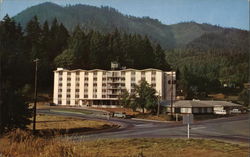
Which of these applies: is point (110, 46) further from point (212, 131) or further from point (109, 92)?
point (212, 131)

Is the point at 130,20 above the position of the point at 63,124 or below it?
above

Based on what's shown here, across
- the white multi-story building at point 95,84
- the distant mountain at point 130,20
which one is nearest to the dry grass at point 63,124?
the distant mountain at point 130,20

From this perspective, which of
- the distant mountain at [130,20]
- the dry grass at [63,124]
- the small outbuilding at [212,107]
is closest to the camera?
the distant mountain at [130,20]

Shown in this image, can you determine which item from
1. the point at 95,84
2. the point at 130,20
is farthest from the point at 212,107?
the point at 95,84

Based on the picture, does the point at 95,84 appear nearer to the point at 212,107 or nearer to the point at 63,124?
the point at 63,124

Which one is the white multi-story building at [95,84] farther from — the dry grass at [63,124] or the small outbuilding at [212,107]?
the small outbuilding at [212,107]

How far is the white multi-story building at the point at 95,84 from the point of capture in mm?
60312

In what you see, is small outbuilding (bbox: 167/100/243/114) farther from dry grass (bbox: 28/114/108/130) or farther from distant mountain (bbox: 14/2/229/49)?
dry grass (bbox: 28/114/108/130)

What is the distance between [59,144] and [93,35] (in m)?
70.7

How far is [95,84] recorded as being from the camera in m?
64.6

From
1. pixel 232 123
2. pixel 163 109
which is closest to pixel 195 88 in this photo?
pixel 163 109

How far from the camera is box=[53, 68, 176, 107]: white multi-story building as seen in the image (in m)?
60.3

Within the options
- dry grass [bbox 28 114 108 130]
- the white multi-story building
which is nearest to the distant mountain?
dry grass [bbox 28 114 108 130]

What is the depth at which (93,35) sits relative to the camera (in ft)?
247
